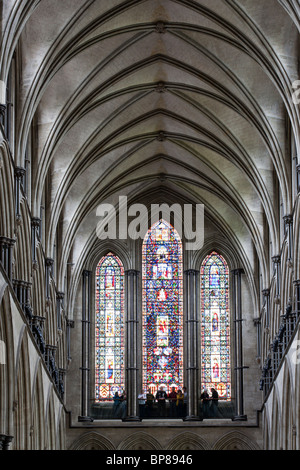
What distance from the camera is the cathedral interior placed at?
1307 inches

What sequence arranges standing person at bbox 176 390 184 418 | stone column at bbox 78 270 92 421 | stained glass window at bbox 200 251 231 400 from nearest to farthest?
standing person at bbox 176 390 184 418, stone column at bbox 78 270 92 421, stained glass window at bbox 200 251 231 400

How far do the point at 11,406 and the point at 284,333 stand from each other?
12.8 metres

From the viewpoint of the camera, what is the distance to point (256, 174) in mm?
42312

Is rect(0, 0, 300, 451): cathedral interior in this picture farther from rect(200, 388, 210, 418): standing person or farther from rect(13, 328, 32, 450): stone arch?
rect(200, 388, 210, 418): standing person

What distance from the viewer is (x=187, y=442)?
47.2 meters

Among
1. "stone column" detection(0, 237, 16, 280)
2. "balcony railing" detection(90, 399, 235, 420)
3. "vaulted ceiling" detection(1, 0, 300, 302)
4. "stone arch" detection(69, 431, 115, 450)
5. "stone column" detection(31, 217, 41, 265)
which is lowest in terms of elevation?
"stone arch" detection(69, 431, 115, 450)

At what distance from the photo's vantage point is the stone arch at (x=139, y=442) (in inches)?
1855

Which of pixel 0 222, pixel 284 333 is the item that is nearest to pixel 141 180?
pixel 284 333

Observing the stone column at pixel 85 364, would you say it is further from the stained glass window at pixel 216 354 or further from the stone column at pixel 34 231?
the stone column at pixel 34 231

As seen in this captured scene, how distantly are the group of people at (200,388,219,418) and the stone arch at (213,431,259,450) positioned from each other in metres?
1.49

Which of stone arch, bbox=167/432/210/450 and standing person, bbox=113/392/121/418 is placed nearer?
stone arch, bbox=167/432/210/450

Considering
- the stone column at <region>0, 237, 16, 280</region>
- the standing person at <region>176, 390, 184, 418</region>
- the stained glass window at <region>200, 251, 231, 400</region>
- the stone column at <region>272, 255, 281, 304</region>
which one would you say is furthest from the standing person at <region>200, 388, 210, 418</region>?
the stone column at <region>0, 237, 16, 280</region>

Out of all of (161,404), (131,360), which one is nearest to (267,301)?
(161,404)
